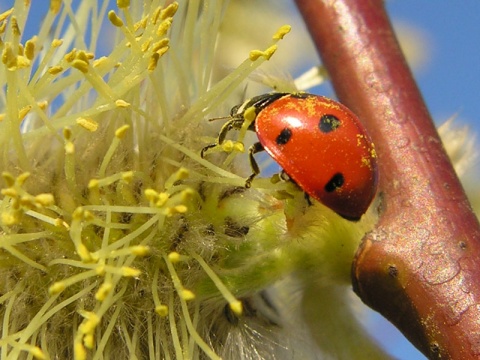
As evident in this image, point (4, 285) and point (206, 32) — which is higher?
point (206, 32)

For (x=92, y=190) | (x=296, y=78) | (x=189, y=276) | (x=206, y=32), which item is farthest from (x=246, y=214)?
(x=296, y=78)

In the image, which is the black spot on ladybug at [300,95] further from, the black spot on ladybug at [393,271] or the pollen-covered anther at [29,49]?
the pollen-covered anther at [29,49]

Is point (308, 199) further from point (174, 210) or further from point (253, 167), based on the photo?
point (174, 210)

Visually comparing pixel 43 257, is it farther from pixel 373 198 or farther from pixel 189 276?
pixel 373 198

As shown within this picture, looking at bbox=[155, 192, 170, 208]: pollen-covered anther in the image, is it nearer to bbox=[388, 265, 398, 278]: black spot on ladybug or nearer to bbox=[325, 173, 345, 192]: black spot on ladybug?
bbox=[325, 173, 345, 192]: black spot on ladybug

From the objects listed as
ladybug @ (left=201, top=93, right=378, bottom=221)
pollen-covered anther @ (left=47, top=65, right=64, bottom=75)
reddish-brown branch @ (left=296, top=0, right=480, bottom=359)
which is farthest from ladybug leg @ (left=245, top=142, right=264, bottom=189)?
pollen-covered anther @ (left=47, top=65, right=64, bottom=75)

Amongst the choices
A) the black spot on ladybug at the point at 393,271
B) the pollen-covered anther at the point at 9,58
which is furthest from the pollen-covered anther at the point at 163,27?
the black spot on ladybug at the point at 393,271

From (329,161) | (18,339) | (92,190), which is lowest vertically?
(18,339)
